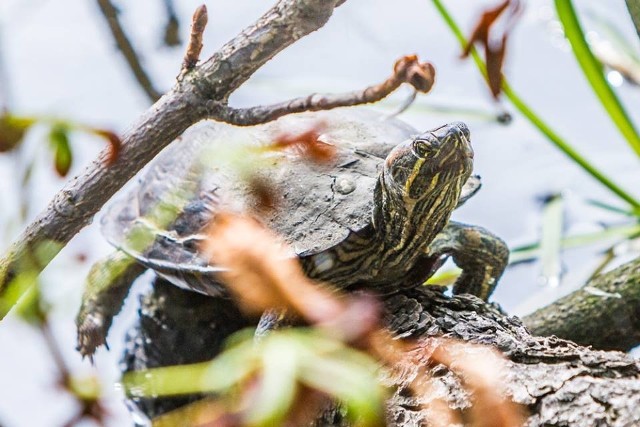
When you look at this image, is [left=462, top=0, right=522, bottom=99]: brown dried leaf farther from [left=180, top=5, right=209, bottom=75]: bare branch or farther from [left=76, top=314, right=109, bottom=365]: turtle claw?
[left=76, top=314, right=109, bottom=365]: turtle claw

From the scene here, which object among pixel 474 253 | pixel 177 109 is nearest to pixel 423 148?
pixel 474 253

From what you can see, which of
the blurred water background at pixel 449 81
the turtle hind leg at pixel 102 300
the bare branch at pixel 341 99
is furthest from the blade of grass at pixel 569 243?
the bare branch at pixel 341 99

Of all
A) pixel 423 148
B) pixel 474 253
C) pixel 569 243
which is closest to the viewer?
pixel 423 148

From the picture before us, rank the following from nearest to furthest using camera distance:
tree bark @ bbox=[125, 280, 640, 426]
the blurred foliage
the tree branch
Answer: the blurred foliage → tree bark @ bbox=[125, 280, 640, 426] → the tree branch

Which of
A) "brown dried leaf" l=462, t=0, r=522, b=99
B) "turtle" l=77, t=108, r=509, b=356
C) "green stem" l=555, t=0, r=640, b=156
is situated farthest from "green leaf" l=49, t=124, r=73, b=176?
"green stem" l=555, t=0, r=640, b=156

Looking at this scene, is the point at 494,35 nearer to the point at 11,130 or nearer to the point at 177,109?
the point at 11,130

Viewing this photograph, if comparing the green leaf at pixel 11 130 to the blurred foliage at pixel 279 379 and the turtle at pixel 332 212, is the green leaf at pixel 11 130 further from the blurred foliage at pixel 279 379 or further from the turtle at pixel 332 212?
the turtle at pixel 332 212

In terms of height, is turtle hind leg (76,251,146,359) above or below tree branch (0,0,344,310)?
below
